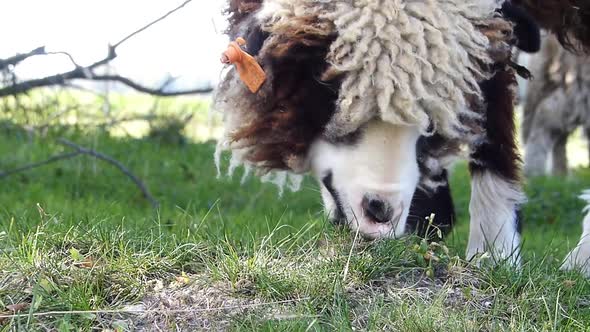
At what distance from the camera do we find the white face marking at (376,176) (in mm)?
3775

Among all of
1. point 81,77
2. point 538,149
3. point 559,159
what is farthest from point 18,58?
point 559,159

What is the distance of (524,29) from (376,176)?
125 centimetres

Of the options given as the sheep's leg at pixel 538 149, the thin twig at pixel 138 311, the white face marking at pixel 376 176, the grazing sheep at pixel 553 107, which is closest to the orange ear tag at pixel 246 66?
the white face marking at pixel 376 176

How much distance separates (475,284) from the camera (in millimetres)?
3668

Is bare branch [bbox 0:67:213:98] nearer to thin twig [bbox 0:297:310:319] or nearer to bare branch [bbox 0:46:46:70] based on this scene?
bare branch [bbox 0:46:46:70]

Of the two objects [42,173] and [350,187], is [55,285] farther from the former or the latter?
[42,173]

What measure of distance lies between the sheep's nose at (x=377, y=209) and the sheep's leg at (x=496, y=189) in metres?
0.97

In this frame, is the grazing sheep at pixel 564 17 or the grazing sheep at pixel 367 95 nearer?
the grazing sheep at pixel 367 95

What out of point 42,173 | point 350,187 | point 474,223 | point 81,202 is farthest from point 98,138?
point 350,187

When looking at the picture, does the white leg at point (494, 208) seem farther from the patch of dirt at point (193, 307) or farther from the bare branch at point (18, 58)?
the bare branch at point (18, 58)

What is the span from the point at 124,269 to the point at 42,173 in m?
4.73

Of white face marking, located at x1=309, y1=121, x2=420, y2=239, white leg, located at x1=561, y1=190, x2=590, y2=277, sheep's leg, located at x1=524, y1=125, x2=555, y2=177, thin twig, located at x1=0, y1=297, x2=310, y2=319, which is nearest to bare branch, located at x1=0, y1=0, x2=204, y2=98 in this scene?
white face marking, located at x1=309, y1=121, x2=420, y2=239

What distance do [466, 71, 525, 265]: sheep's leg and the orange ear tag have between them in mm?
1254

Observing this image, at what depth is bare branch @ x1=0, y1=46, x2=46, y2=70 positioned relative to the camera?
16.7ft
